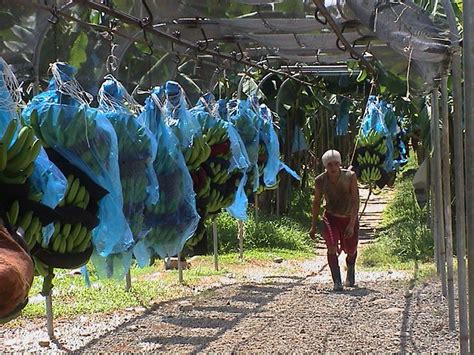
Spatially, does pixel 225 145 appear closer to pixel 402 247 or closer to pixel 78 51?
pixel 78 51

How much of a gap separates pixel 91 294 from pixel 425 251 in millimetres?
5382

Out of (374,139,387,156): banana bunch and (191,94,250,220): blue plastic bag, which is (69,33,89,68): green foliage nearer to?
(191,94,250,220): blue plastic bag

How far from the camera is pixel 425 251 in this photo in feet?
39.0

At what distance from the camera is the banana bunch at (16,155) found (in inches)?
117

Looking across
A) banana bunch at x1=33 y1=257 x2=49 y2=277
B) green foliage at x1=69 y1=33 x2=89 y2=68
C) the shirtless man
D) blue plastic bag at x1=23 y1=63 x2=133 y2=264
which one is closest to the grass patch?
the shirtless man

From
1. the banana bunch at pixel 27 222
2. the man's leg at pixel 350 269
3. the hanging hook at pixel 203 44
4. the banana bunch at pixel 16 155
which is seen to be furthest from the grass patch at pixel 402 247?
the banana bunch at pixel 16 155

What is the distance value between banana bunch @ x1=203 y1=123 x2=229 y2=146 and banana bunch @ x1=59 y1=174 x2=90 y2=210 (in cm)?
249

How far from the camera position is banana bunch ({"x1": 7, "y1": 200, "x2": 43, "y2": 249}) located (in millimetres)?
2963

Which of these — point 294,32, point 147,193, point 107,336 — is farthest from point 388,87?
point 147,193

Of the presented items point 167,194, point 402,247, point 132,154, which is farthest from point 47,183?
point 402,247

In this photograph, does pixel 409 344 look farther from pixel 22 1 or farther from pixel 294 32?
pixel 22 1

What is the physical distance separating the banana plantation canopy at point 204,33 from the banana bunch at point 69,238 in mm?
1376

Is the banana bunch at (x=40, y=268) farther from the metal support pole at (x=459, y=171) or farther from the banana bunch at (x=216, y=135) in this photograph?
the banana bunch at (x=216, y=135)

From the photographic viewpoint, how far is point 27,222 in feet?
10.3
